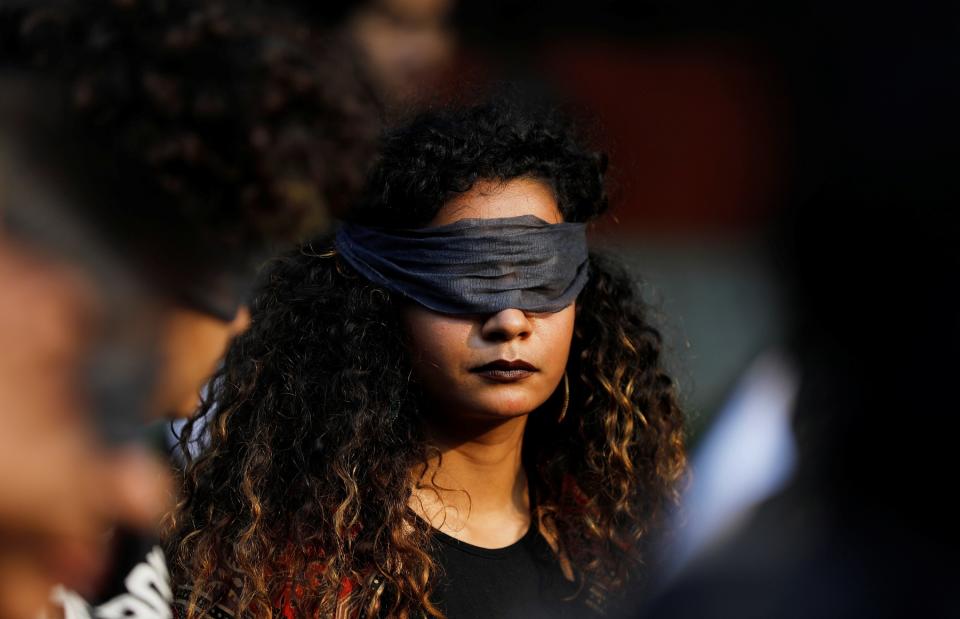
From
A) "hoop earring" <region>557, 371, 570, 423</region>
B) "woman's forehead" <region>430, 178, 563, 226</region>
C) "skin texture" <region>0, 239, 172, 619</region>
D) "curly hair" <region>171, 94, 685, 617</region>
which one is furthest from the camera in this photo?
"hoop earring" <region>557, 371, 570, 423</region>

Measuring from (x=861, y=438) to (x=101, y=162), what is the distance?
3.22 feet

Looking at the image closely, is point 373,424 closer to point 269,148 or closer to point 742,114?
point 269,148

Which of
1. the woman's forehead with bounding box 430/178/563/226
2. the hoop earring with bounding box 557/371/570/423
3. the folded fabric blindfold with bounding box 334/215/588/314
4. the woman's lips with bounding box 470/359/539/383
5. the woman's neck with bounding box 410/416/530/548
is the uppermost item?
the woman's forehead with bounding box 430/178/563/226

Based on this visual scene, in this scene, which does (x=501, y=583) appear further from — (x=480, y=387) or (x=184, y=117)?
(x=184, y=117)

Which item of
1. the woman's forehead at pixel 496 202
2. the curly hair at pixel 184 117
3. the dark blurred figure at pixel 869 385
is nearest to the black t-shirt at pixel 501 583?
the woman's forehead at pixel 496 202

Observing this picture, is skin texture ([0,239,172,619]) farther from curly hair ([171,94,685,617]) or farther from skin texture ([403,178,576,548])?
skin texture ([403,178,576,548])

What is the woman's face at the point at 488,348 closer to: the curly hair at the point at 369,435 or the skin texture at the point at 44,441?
the curly hair at the point at 369,435

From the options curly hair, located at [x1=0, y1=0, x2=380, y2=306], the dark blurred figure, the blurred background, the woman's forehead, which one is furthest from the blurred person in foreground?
the woman's forehead

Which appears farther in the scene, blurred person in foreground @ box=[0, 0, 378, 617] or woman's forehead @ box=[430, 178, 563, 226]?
woman's forehead @ box=[430, 178, 563, 226]

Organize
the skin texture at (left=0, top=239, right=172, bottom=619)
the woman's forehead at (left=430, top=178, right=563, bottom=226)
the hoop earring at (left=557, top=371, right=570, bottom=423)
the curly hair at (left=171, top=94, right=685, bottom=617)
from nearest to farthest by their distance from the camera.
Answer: the skin texture at (left=0, top=239, right=172, bottom=619) < the curly hair at (left=171, top=94, right=685, bottom=617) < the woman's forehead at (left=430, top=178, right=563, bottom=226) < the hoop earring at (left=557, top=371, right=570, bottom=423)

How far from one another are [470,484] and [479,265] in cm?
59

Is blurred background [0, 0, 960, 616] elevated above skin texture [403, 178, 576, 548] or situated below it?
above

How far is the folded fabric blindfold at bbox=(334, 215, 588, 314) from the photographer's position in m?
2.75

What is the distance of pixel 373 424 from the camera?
2.82 m
